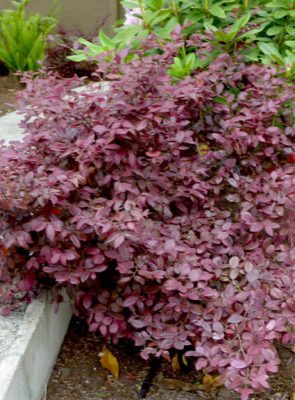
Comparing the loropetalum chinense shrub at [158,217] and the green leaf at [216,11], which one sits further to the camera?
the green leaf at [216,11]

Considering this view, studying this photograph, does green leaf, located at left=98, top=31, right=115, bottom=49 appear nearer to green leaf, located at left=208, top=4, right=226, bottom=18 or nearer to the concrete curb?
green leaf, located at left=208, top=4, right=226, bottom=18

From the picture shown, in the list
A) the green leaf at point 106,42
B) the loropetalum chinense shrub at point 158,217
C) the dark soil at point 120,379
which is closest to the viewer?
the loropetalum chinense shrub at point 158,217

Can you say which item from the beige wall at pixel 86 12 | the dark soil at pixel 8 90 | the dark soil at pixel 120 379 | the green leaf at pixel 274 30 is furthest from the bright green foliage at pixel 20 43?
the dark soil at pixel 120 379

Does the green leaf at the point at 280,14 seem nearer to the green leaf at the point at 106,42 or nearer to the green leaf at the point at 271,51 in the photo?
the green leaf at the point at 271,51

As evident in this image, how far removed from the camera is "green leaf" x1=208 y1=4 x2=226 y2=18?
3.20 m

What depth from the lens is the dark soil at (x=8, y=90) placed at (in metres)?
6.21

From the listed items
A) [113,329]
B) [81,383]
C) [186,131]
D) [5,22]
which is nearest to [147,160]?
[186,131]

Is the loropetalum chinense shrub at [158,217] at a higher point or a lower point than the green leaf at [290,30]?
lower

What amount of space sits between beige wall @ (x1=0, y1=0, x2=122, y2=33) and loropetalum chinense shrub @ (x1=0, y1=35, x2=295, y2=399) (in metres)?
5.49

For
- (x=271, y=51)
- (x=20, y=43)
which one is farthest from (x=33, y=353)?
(x=20, y=43)

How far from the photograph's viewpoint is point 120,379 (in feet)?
9.37

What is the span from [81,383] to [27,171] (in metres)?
0.92

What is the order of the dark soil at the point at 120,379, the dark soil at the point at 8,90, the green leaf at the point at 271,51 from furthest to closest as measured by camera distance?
the dark soil at the point at 8,90 → the green leaf at the point at 271,51 → the dark soil at the point at 120,379

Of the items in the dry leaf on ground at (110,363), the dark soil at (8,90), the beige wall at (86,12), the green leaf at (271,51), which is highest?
the green leaf at (271,51)
